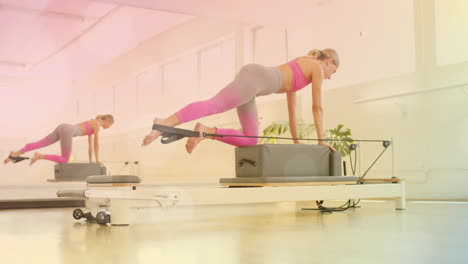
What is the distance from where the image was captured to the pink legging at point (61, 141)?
6.12m

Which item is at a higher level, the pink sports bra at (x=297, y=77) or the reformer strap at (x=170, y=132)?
the pink sports bra at (x=297, y=77)

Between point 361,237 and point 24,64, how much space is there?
5467 mm

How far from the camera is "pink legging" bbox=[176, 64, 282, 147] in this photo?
282 cm

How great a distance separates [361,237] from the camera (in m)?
2.00

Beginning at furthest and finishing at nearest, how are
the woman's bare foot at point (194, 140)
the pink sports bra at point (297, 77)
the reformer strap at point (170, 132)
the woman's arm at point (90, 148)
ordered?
1. the woman's arm at point (90, 148)
2. the pink sports bra at point (297, 77)
3. the woman's bare foot at point (194, 140)
4. the reformer strap at point (170, 132)

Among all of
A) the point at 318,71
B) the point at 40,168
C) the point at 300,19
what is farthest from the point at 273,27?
the point at 318,71

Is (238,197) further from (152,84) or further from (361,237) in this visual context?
(152,84)

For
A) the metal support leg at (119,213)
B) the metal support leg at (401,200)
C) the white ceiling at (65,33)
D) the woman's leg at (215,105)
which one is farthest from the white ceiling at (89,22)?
the metal support leg at (119,213)

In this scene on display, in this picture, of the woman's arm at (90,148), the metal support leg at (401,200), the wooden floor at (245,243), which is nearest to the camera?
the wooden floor at (245,243)

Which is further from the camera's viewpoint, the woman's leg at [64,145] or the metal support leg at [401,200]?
the woman's leg at [64,145]

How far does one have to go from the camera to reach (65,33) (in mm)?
6852

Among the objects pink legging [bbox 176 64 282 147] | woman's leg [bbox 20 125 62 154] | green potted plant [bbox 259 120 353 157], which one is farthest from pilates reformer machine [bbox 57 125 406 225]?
woman's leg [bbox 20 125 62 154]

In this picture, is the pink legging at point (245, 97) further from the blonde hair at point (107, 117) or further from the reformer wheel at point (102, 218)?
the blonde hair at point (107, 117)

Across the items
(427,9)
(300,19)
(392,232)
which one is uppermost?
(300,19)
